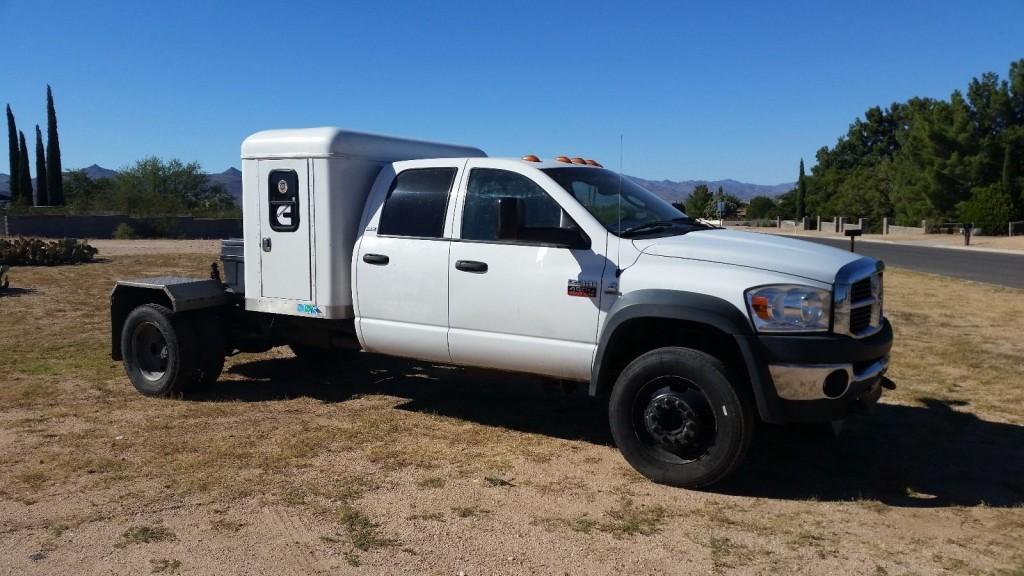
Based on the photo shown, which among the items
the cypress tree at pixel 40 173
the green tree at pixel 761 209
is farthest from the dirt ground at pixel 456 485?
the green tree at pixel 761 209

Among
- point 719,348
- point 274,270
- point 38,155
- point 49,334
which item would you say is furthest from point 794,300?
point 38,155

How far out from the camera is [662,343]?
17.5ft

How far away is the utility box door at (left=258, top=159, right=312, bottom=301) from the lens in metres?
6.50

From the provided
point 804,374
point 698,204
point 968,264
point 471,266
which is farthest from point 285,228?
point 698,204

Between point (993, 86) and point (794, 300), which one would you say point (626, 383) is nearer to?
point (794, 300)

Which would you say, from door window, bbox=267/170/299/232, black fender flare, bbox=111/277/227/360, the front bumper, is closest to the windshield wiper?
the front bumper

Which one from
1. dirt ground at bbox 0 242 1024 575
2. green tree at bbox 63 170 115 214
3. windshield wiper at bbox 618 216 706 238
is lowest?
dirt ground at bbox 0 242 1024 575

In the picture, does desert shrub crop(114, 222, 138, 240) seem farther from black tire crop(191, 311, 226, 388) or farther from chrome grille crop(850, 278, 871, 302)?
chrome grille crop(850, 278, 871, 302)

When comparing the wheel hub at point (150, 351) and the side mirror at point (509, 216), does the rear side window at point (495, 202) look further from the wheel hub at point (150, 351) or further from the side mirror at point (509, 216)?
the wheel hub at point (150, 351)

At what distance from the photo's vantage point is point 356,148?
645cm

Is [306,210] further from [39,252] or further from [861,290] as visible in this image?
[39,252]

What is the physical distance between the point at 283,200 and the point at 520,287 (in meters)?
2.27

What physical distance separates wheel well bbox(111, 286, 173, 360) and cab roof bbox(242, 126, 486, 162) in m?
1.71

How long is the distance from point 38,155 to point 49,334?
53.9m
